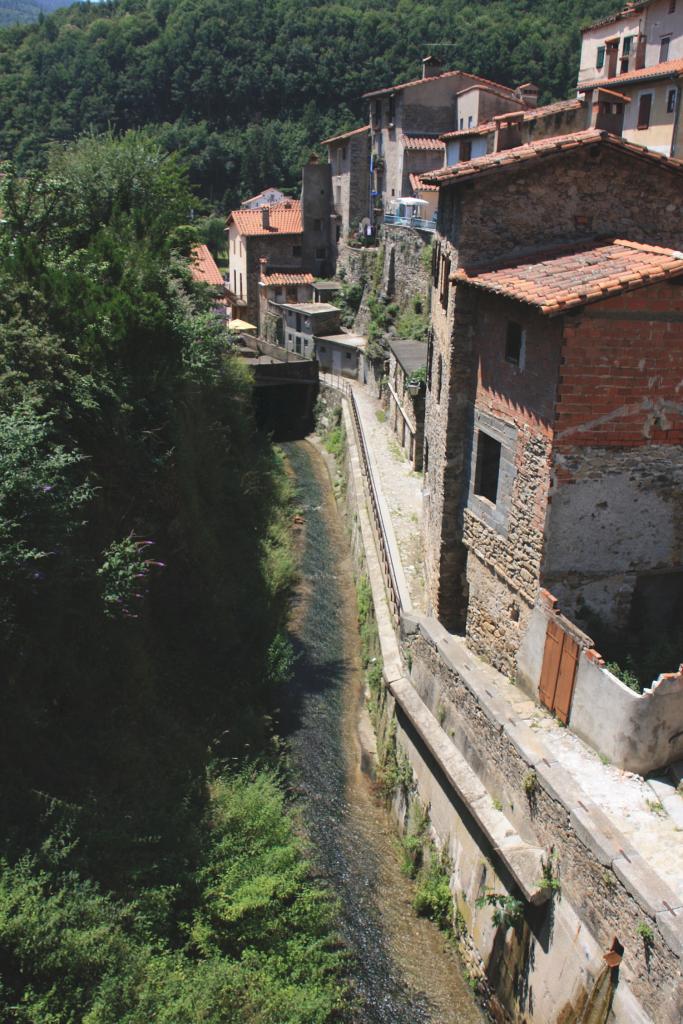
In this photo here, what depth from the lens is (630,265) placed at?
10656 mm

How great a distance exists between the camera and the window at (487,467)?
13.2 m

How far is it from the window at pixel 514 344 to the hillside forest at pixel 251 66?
8293cm

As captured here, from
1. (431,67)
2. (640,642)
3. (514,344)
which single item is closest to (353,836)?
(640,642)

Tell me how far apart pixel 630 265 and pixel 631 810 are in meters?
7.01

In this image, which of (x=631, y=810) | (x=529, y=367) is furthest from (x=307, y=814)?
(x=529, y=367)

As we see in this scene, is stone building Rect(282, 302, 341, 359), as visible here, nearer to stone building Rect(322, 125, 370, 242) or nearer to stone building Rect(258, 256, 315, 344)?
stone building Rect(258, 256, 315, 344)

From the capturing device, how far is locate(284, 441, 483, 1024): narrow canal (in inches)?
440

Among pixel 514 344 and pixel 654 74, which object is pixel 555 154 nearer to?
pixel 514 344

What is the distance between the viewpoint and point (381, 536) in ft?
66.4

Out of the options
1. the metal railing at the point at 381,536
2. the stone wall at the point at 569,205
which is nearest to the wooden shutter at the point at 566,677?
the metal railing at the point at 381,536

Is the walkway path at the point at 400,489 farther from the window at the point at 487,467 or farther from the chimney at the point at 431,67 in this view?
the chimney at the point at 431,67

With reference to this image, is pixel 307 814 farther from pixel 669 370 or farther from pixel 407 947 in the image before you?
pixel 669 370

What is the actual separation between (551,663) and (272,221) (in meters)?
46.9

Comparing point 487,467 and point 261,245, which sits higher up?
point 261,245
